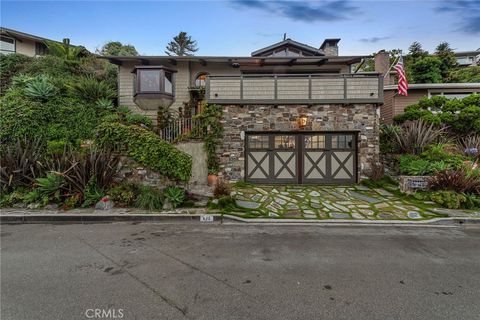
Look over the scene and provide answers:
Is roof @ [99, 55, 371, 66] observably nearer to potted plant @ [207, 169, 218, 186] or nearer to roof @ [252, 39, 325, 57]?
roof @ [252, 39, 325, 57]

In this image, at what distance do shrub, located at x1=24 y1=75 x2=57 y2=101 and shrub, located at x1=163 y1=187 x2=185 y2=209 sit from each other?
7.31 meters

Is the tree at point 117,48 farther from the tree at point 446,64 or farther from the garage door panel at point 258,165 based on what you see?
the tree at point 446,64

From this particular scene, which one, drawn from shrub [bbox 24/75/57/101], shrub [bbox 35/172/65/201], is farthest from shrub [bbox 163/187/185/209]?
shrub [bbox 24/75/57/101]

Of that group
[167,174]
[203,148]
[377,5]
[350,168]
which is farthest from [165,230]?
[377,5]

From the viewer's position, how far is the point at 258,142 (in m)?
9.43

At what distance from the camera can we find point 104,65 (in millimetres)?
14445

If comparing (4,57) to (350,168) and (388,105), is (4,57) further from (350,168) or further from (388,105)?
(388,105)

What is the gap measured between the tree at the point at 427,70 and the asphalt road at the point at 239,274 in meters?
19.3

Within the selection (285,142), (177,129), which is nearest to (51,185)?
(177,129)

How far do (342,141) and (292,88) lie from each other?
3175mm

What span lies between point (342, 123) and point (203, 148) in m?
6.04

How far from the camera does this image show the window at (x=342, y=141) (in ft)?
30.5

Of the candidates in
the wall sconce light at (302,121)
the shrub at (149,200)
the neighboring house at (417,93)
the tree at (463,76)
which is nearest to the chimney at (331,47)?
the neighboring house at (417,93)

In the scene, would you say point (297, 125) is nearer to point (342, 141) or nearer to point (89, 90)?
point (342, 141)
